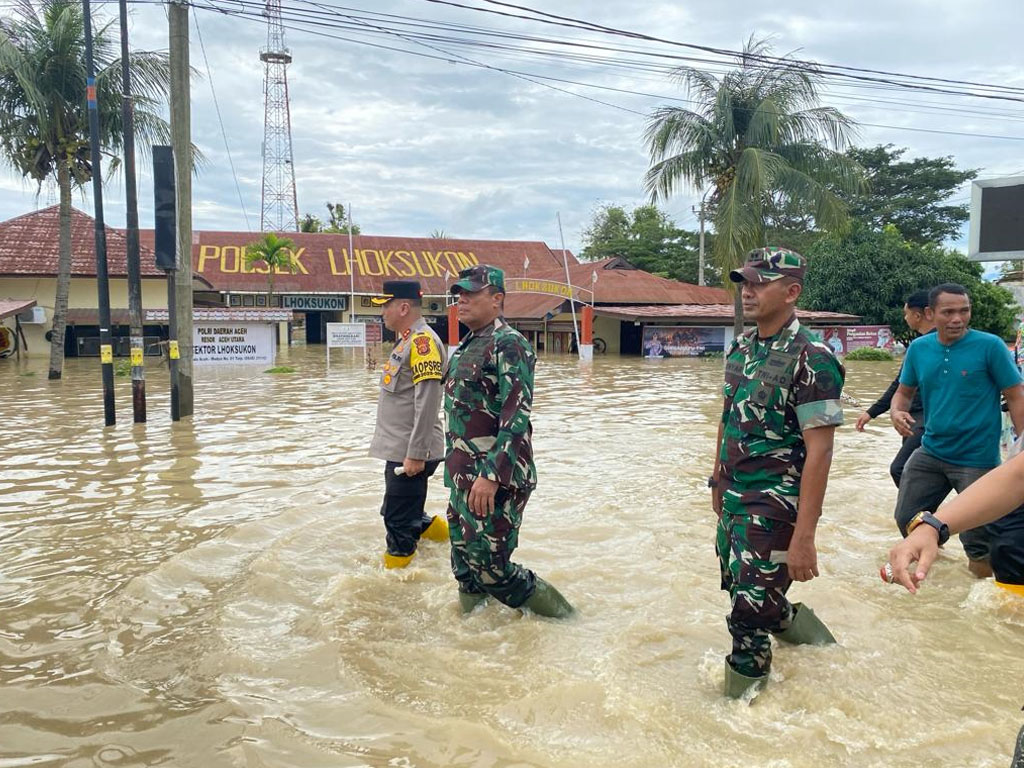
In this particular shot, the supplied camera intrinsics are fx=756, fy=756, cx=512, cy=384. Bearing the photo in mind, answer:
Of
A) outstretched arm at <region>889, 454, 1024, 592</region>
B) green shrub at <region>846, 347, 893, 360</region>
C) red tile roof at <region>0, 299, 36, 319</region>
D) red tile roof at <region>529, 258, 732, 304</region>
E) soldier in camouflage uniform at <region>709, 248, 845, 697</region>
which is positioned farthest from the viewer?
red tile roof at <region>529, 258, 732, 304</region>

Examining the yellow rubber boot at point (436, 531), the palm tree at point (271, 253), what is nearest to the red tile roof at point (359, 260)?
the palm tree at point (271, 253)

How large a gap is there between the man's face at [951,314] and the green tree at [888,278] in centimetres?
3006

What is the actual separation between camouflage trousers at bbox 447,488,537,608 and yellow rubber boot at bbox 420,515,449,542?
1643 millimetres

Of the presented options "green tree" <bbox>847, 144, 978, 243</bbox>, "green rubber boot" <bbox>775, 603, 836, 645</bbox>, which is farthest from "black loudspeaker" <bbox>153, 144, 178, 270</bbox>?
"green tree" <bbox>847, 144, 978, 243</bbox>

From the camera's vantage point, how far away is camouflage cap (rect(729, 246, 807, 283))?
3.02 m

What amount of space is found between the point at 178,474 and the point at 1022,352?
26.0 ft

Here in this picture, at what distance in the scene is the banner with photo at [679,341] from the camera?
105 ft

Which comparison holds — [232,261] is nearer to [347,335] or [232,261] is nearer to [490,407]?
[347,335]

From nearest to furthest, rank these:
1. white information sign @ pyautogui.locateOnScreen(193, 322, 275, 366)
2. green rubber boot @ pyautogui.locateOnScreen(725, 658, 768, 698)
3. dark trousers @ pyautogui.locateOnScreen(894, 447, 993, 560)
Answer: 1. green rubber boot @ pyautogui.locateOnScreen(725, 658, 768, 698)
2. dark trousers @ pyautogui.locateOnScreen(894, 447, 993, 560)
3. white information sign @ pyautogui.locateOnScreen(193, 322, 275, 366)

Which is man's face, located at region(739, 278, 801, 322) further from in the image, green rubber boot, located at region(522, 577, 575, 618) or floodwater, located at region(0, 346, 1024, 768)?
green rubber boot, located at region(522, 577, 575, 618)

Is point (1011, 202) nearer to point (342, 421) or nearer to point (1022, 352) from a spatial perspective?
point (1022, 352)

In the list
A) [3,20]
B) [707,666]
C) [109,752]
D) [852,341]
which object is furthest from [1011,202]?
[852,341]

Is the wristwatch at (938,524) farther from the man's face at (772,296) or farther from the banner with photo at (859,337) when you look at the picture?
the banner with photo at (859,337)

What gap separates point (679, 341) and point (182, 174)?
24109mm
